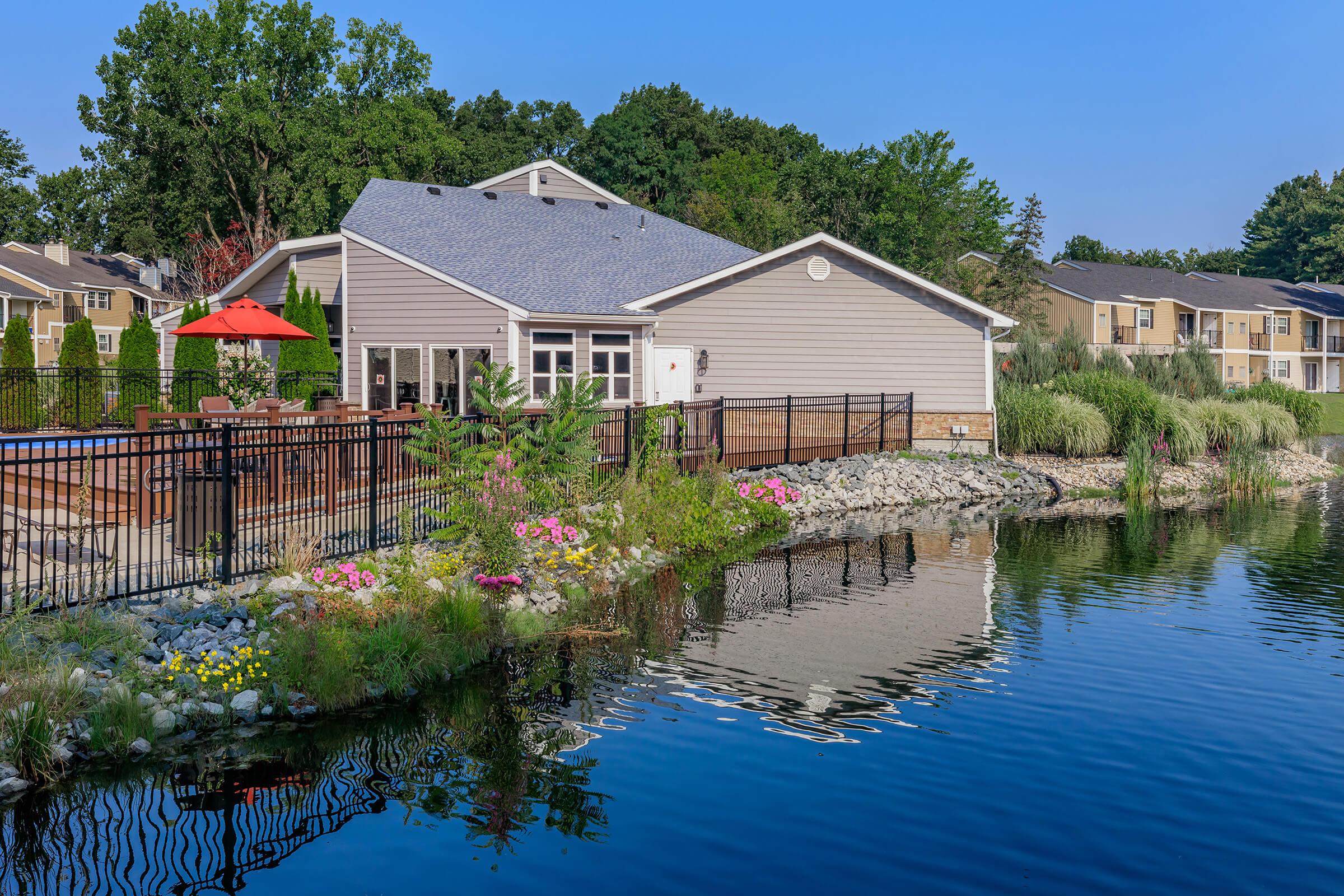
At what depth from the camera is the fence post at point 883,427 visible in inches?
1144

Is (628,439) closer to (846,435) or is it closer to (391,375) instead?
(846,435)

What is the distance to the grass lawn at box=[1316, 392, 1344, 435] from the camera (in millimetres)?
47906

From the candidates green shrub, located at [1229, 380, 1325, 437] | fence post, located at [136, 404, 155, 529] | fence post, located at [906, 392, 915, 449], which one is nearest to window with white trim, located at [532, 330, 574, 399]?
fence post, located at [906, 392, 915, 449]

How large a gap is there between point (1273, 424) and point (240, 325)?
2844cm

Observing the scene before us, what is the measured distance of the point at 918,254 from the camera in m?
57.4

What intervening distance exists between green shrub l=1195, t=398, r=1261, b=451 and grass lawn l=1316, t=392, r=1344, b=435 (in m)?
13.2

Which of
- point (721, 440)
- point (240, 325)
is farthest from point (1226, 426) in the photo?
point (240, 325)

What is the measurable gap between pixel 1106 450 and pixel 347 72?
Result: 4361cm

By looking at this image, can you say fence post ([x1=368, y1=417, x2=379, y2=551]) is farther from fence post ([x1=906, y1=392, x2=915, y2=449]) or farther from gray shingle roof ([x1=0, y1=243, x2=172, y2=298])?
gray shingle roof ([x1=0, y1=243, x2=172, y2=298])

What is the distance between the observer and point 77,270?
2506 inches

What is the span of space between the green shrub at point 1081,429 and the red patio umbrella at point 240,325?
789 inches

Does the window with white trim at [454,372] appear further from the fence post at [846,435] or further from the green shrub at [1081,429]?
the green shrub at [1081,429]

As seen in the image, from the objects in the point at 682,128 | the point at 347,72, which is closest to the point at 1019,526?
the point at 347,72

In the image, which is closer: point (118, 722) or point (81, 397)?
point (118, 722)
